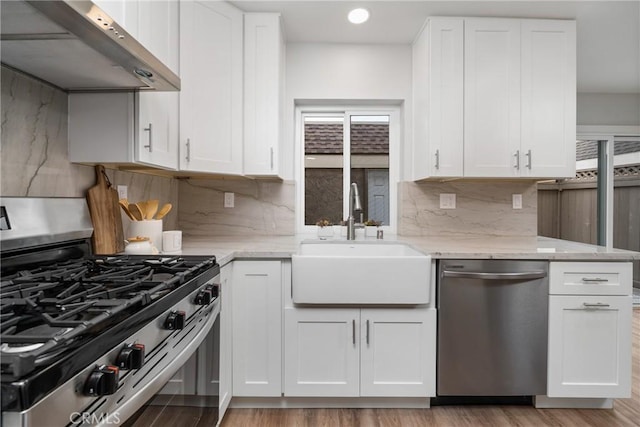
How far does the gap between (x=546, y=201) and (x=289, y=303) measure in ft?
15.0

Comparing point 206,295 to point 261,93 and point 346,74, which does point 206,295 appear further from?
point 346,74

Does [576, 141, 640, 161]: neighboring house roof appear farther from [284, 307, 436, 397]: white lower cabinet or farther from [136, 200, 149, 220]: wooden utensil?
[136, 200, 149, 220]: wooden utensil

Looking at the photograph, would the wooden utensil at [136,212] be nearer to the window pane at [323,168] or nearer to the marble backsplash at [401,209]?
the marble backsplash at [401,209]

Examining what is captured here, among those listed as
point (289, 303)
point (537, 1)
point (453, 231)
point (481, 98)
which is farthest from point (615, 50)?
point (289, 303)

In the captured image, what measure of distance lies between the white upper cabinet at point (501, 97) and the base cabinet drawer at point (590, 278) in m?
0.65

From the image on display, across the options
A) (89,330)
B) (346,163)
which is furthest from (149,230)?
(346,163)

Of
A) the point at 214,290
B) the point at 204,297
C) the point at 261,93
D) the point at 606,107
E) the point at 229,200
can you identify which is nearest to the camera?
the point at 204,297

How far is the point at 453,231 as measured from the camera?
2.75m

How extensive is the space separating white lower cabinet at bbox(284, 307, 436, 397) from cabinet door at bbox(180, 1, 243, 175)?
99 cm

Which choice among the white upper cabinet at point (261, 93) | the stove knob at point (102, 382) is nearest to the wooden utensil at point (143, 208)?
the white upper cabinet at point (261, 93)

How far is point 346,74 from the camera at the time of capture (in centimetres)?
276

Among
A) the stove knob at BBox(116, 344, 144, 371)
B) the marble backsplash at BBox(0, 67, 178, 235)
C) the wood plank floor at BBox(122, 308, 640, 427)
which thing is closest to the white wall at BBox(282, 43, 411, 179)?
the marble backsplash at BBox(0, 67, 178, 235)

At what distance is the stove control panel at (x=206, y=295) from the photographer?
1.31 metres

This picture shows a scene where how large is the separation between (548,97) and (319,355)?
2.12m
